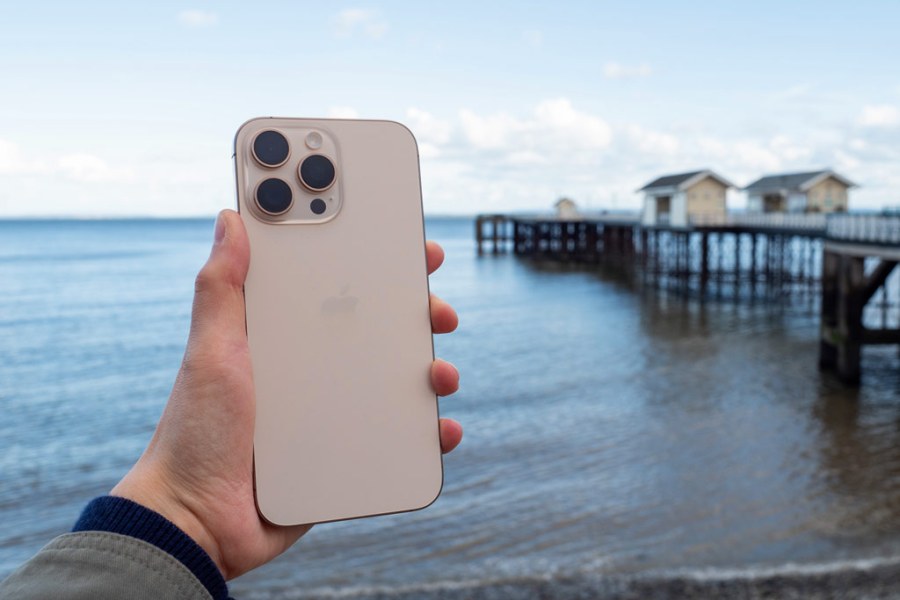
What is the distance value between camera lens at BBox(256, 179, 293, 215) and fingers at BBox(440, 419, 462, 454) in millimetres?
782

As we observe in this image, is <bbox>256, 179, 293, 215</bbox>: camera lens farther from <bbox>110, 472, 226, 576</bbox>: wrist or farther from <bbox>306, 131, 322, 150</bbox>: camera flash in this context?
<bbox>110, 472, 226, 576</bbox>: wrist

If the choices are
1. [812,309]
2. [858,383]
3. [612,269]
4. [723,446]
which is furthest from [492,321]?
[612,269]

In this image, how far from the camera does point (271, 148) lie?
231 cm

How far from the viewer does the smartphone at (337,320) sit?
7.22 feet

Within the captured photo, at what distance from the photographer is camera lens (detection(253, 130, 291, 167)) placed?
2293mm

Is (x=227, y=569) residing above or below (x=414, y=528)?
above

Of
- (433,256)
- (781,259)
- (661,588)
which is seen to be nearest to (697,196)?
(781,259)

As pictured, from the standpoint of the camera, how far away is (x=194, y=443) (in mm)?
1982

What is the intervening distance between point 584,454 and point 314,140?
1441cm

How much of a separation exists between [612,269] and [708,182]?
2110cm

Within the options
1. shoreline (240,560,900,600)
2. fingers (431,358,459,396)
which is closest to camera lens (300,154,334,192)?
fingers (431,358,459,396)

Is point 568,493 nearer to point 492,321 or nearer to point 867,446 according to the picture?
point 867,446

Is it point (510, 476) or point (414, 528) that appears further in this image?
point (510, 476)

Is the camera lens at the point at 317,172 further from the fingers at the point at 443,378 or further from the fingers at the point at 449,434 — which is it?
the fingers at the point at 449,434
